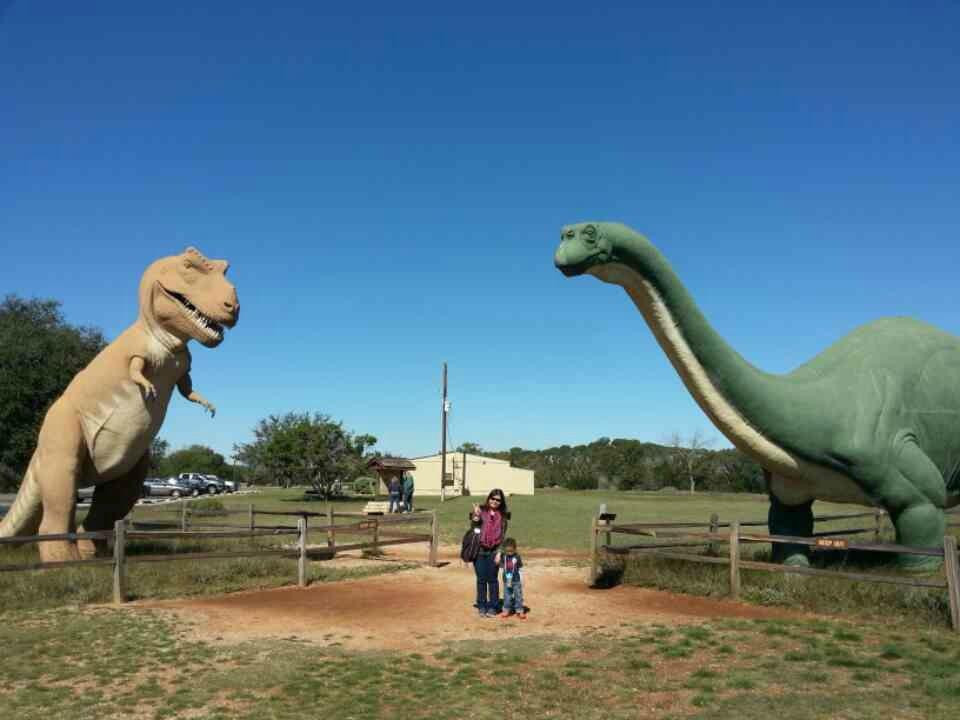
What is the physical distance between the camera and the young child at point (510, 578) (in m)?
9.15

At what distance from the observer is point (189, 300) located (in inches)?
→ 449

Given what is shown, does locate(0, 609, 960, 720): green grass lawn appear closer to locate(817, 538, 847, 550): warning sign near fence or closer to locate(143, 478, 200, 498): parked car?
locate(817, 538, 847, 550): warning sign near fence

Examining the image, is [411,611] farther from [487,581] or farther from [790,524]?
[790,524]

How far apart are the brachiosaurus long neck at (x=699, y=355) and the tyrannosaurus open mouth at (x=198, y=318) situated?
5689 mm

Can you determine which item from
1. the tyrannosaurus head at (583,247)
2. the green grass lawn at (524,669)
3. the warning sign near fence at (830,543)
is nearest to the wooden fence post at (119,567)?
the green grass lawn at (524,669)

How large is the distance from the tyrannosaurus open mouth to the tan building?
37186 mm

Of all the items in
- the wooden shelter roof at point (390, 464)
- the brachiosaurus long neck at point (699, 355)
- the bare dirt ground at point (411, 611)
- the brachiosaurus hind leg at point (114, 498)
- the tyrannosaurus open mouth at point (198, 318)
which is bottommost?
the bare dirt ground at point (411, 611)

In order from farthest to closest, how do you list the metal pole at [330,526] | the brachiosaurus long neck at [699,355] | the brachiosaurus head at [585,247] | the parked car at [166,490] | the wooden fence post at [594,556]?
the parked car at [166,490] < the metal pole at [330,526] < the wooden fence post at [594,556] < the brachiosaurus long neck at [699,355] < the brachiosaurus head at [585,247]

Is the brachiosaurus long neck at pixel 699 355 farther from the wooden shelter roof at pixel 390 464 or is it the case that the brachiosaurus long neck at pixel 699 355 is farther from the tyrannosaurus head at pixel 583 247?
the wooden shelter roof at pixel 390 464

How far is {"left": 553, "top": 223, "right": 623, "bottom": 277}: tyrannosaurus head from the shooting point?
8.20 meters

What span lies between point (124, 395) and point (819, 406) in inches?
349

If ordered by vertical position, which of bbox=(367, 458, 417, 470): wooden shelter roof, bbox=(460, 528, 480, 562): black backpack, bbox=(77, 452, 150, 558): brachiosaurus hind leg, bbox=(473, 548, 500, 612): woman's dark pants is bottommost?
bbox=(473, 548, 500, 612): woman's dark pants

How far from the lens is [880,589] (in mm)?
8672

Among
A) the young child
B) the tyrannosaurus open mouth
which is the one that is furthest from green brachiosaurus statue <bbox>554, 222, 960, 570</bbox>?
the tyrannosaurus open mouth
